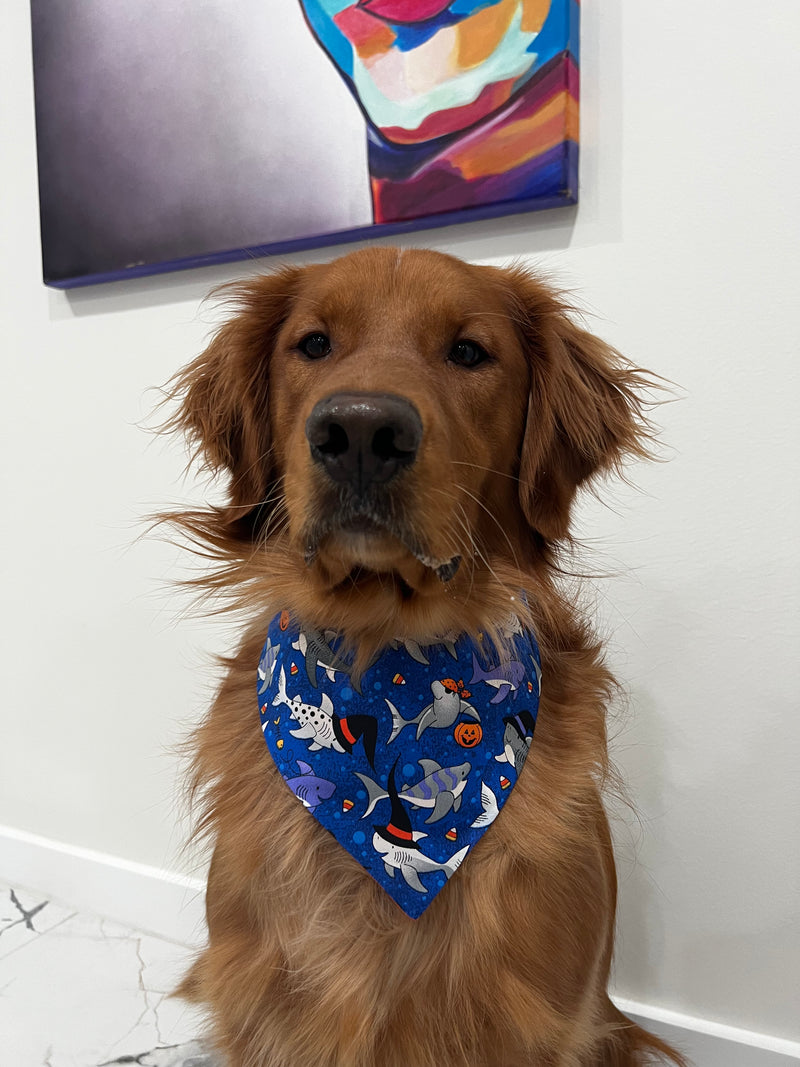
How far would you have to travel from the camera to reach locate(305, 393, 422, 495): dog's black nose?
2.52ft

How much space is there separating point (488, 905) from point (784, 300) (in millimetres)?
1042

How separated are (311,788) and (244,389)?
0.56 m

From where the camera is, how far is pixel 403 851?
0.94 m

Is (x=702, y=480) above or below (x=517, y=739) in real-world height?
above

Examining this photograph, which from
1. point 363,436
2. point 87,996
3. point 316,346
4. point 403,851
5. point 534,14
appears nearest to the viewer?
point 363,436

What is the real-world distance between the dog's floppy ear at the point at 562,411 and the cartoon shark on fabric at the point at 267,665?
1.27 feet

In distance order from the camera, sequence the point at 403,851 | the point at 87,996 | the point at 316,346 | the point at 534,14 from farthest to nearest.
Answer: the point at 87,996, the point at 534,14, the point at 316,346, the point at 403,851

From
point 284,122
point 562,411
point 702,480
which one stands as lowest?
point 702,480

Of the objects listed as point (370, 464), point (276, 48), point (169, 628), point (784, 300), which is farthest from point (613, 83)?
point (169, 628)

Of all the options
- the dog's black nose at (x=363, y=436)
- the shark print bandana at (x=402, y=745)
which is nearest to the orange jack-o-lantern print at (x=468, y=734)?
the shark print bandana at (x=402, y=745)

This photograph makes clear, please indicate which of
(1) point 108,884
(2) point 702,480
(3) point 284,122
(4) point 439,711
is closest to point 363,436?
(4) point 439,711

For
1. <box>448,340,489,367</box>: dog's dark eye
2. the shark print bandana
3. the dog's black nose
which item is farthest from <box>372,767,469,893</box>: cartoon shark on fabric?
<box>448,340,489,367</box>: dog's dark eye

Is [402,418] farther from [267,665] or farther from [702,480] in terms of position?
[702,480]

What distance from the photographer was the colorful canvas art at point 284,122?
4.55ft
